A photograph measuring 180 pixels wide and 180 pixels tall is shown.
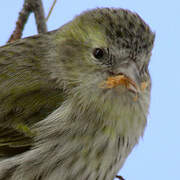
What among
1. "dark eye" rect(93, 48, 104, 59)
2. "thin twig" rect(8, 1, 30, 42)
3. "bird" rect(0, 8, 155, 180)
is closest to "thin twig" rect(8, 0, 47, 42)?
"thin twig" rect(8, 1, 30, 42)

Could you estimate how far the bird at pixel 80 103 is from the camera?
151 inches

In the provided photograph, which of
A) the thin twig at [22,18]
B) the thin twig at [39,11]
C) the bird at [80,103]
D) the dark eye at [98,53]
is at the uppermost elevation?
the thin twig at [39,11]

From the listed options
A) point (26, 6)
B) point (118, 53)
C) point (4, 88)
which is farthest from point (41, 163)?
point (26, 6)

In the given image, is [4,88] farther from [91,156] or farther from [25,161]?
[91,156]

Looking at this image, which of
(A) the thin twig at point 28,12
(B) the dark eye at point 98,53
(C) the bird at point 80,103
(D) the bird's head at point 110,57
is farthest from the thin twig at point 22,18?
(B) the dark eye at point 98,53

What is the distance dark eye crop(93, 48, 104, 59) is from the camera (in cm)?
385

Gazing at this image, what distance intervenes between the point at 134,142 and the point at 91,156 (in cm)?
43

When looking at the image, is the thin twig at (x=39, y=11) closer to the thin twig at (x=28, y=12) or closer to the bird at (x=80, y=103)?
the thin twig at (x=28, y=12)

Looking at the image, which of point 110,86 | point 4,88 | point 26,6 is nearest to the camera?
point 110,86

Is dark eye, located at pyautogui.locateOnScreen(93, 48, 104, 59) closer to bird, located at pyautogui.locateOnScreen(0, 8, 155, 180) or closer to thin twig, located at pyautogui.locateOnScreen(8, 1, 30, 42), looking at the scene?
bird, located at pyautogui.locateOnScreen(0, 8, 155, 180)

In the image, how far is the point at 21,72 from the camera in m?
4.11

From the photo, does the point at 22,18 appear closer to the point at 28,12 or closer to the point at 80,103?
the point at 28,12

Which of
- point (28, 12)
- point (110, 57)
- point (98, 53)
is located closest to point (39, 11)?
point (28, 12)

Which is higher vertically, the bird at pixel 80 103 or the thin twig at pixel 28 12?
the thin twig at pixel 28 12
